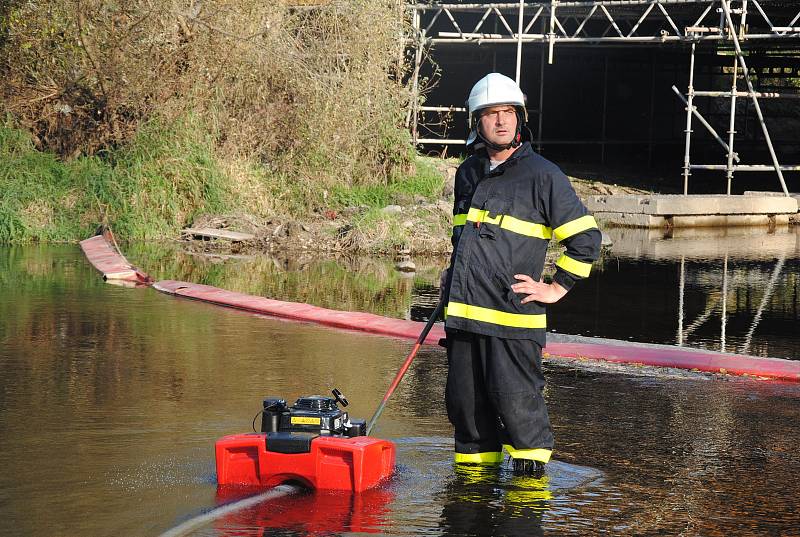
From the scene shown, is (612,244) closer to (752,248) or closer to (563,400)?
Answer: (752,248)

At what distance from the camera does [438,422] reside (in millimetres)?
6645

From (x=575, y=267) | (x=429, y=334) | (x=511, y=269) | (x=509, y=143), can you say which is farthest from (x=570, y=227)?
(x=429, y=334)

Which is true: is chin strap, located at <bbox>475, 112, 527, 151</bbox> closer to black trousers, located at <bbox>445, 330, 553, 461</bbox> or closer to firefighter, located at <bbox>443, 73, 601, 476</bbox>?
firefighter, located at <bbox>443, 73, 601, 476</bbox>

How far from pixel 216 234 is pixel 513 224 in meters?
11.4

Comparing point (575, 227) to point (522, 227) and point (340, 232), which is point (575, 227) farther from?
point (340, 232)

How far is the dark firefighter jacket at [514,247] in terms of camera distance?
17.4 ft

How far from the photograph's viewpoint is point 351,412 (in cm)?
684

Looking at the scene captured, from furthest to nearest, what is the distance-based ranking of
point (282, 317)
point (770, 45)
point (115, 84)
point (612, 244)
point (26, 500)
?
point (770, 45) → point (612, 244) → point (115, 84) → point (282, 317) → point (26, 500)

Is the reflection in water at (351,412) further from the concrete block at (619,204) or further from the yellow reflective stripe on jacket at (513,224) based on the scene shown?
the concrete block at (619,204)

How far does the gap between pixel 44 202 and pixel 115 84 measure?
2140mm

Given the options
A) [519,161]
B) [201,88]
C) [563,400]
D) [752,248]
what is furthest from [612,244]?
[519,161]

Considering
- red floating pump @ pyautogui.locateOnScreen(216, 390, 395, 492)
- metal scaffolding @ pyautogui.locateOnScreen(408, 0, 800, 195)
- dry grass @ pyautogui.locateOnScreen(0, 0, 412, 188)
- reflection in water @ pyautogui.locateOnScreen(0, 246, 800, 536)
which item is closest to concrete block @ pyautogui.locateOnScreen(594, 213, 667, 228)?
metal scaffolding @ pyautogui.locateOnScreen(408, 0, 800, 195)

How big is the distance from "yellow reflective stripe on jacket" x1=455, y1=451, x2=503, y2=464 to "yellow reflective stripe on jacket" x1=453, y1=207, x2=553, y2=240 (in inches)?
39.3

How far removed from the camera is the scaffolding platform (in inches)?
871
